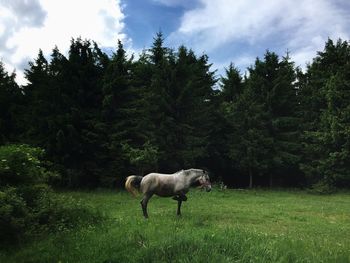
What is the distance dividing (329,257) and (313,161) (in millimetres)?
28318

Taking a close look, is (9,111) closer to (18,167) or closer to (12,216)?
(18,167)

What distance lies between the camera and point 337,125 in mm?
34625

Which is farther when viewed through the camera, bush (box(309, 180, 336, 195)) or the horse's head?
bush (box(309, 180, 336, 195))

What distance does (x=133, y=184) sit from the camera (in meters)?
17.2

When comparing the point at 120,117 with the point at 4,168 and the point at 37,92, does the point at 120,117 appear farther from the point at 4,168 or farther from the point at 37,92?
the point at 4,168

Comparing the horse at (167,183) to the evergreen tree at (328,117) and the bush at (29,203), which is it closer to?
the bush at (29,203)

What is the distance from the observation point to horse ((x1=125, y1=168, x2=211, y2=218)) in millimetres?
17172

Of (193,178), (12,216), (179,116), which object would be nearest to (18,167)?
(12,216)

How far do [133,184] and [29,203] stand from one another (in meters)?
4.79

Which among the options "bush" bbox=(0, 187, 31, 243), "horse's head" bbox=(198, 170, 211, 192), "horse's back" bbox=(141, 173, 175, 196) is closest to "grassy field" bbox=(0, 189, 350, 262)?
"bush" bbox=(0, 187, 31, 243)

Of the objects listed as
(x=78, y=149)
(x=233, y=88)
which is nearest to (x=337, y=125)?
(x=233, y=88)

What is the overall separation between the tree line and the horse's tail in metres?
10.9

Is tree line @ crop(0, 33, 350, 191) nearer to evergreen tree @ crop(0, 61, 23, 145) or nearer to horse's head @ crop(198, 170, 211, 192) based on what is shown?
evergreen tree @ crop(0, 61, 23, 145)

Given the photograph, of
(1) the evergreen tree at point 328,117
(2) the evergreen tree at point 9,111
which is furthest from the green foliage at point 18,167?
(1) the evergreen tree at point 328,117
